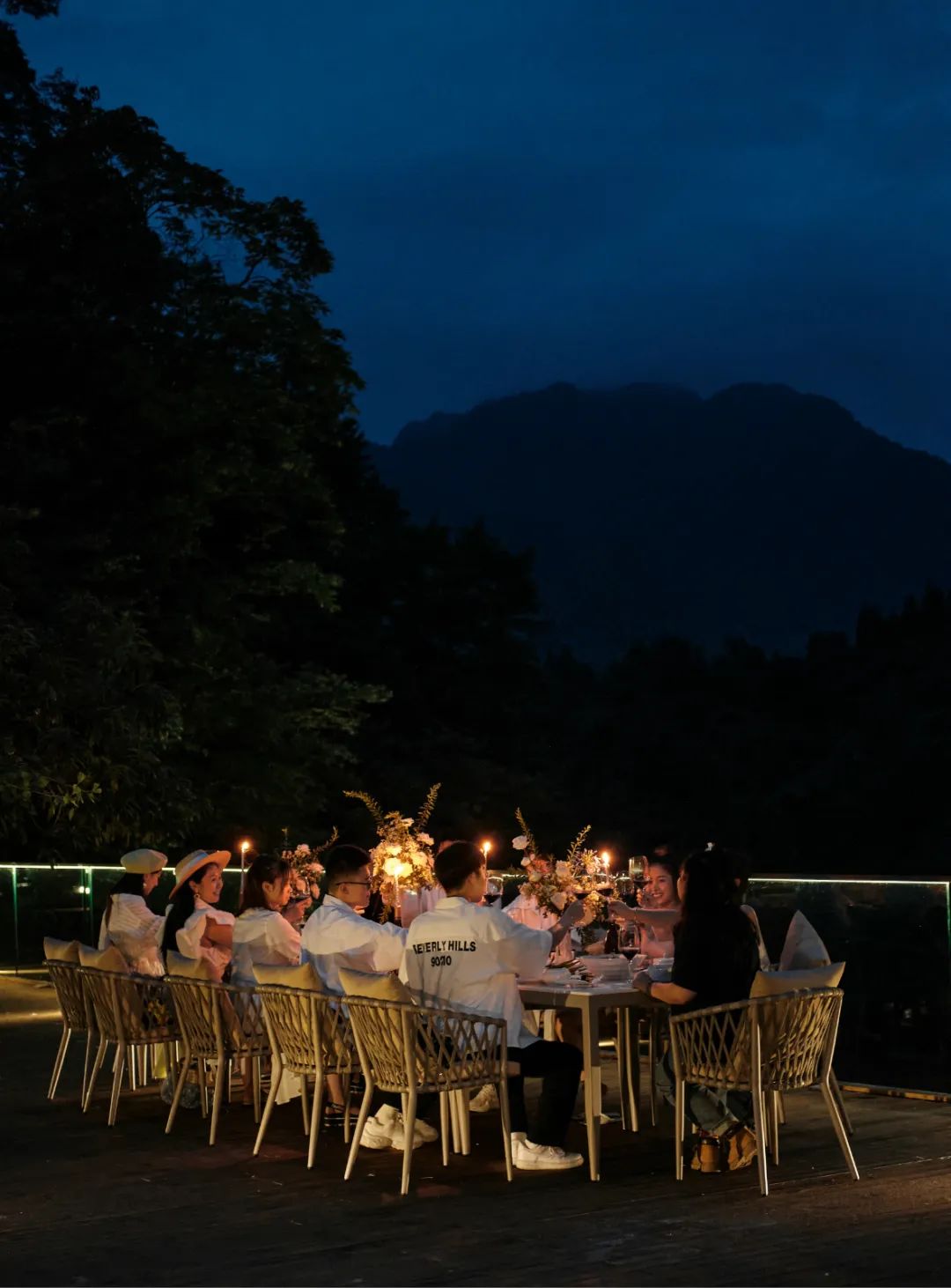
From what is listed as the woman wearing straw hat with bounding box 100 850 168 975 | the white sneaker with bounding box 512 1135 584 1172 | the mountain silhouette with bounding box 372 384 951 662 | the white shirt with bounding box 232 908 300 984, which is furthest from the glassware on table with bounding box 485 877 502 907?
the mountain silhouette with bounding box 372 384 951 662

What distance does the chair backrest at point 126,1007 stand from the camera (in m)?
8.37

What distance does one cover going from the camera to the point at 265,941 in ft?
27.5

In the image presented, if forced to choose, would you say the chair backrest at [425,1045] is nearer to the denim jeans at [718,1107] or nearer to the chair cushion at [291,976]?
the chair cushion at [291,976]

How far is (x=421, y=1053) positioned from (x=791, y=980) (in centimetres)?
145

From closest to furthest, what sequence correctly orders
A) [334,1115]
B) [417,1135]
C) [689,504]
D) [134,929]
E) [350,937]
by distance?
[417,1135]
[350,937]
[334,1115]
[134,929]
[689,504]

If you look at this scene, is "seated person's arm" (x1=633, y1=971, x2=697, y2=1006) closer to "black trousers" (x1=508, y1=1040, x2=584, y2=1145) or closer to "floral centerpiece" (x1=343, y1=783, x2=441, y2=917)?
"black trousers" (x1=508, y1=1040, x2=584, y2=1145)

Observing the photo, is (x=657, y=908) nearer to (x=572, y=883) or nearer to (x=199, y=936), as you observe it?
(x=572, y=883)

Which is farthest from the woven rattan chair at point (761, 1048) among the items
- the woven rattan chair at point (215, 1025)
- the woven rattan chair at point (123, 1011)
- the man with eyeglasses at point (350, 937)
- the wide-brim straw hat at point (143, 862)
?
the wide-brim straw hat at point (143, 862)

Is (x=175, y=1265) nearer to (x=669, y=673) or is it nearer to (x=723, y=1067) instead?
(x=723, y=1067)

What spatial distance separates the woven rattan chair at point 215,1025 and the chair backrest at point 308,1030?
334mm

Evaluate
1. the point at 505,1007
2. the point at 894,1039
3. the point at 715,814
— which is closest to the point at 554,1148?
the point at 505,1007

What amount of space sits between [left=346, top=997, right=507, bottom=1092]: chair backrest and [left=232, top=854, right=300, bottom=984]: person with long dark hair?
4.77 ft

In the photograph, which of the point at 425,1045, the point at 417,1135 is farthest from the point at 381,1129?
the point at 425,1045

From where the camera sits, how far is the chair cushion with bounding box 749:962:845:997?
6.70 m
